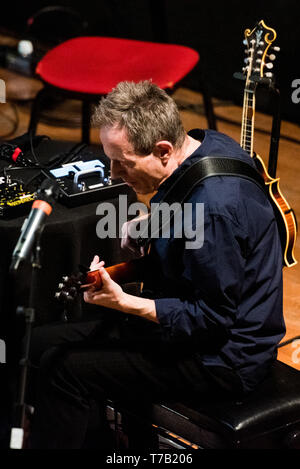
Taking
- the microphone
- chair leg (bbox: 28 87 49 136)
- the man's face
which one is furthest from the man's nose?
chair leg (bbox: 28 87 49 136)

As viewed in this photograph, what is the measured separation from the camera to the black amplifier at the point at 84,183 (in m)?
2.71

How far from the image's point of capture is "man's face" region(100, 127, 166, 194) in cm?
221

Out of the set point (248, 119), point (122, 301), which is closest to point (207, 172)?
point (122, 301)

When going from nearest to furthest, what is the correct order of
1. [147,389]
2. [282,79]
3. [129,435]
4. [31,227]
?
1. [31,227]
2. [147,389]
3. [129,435]
4. [282,79]

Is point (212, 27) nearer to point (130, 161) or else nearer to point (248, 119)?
point (248, 119)

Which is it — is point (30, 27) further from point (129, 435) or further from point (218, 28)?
point (129, 435)

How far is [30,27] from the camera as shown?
6680mm

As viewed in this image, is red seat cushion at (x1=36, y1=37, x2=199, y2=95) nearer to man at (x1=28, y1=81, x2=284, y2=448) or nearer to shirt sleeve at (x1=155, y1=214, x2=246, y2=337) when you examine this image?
man at (x1=28, y1=81, x2=284, y2=448)

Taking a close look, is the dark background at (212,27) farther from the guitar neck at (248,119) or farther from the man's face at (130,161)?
the man's face at (130,161)

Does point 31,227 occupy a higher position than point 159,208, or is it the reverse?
point 31,227

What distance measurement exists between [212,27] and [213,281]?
396 centimetres

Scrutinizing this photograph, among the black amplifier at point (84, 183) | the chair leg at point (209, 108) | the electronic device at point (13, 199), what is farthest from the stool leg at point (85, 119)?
the electronic device at point (13, 199)

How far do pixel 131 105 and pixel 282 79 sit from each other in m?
3.20
